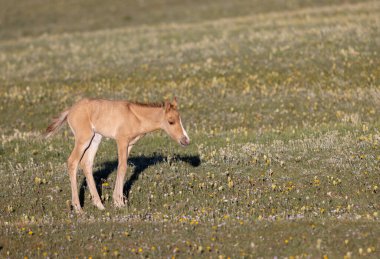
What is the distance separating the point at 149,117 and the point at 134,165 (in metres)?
3.03

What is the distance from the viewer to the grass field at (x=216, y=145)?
11578 mm

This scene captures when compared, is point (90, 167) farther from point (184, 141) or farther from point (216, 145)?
point (216, 145)

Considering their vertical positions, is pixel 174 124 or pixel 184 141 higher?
pixel 174 124

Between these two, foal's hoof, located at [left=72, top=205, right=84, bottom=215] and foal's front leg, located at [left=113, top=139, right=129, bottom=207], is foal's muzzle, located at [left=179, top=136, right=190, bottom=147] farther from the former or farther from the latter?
foal's hoof, located at [left=72, top=205, right=84, bottom=215]

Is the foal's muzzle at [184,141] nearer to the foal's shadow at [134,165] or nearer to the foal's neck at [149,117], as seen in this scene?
the foal's neck at [149,117]

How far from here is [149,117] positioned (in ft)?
45.3

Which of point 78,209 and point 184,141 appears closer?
point 184,141

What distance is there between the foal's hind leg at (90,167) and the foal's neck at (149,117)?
124cm

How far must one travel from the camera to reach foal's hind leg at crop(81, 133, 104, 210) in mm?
14250

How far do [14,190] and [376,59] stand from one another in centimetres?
1887

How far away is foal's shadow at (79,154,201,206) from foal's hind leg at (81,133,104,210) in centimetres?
60

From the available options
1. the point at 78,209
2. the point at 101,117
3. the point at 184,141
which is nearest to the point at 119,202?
the point at 78,209

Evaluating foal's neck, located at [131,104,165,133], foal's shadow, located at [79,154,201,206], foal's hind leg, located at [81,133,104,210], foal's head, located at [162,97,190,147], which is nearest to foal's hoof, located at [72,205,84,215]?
foal's hind leg, located at [81,133,104,210]

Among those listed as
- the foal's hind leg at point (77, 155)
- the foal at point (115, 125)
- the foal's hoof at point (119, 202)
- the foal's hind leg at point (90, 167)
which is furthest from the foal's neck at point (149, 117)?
the foal's hoof at point (119, 202)
